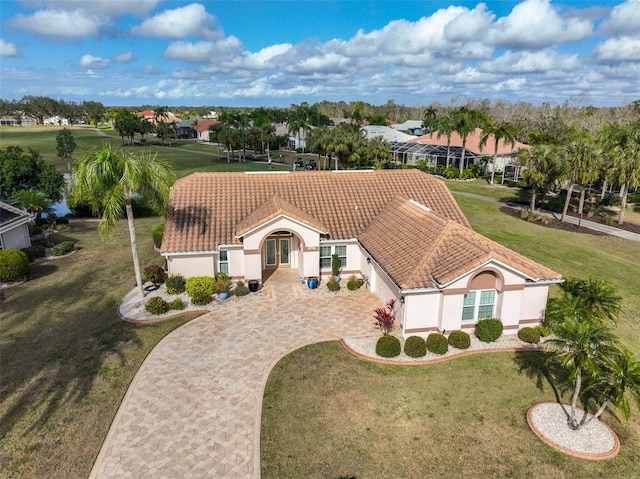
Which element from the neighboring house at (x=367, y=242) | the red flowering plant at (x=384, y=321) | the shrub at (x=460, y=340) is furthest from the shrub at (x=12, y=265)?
the shrub at (x=460, y=340)

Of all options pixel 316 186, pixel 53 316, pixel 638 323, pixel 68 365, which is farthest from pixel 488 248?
pixel 53 316

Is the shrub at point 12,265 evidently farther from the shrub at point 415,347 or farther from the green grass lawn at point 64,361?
the shrub at point 415,347

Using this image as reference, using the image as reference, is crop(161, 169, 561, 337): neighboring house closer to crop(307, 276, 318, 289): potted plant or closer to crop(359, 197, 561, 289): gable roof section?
crop(359, 197, 561, 289): gable roof section

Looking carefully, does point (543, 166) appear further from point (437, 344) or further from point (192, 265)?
point (192, 265)

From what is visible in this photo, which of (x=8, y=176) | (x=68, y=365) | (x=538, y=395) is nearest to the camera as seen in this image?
(x=538, y=395)

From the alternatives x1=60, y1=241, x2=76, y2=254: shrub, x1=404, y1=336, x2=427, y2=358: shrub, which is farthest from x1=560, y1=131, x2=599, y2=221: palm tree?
x1=60, y1=241, x2=76, y2=254: shrub

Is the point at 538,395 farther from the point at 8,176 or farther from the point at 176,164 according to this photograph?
the point at 176,164
